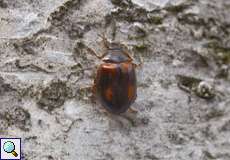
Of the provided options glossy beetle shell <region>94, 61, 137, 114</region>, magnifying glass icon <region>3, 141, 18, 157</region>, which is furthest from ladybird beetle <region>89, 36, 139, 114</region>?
magnifying glass icon <region>3, 141, 18, 157</region>

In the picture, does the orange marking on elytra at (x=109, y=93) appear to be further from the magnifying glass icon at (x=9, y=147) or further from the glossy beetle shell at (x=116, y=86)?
the magnifying glass icon at (x=9, y=147)

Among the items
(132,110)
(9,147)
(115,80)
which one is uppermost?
(115,80)

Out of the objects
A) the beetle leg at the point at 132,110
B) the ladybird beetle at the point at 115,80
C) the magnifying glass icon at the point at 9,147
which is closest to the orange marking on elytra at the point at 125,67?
the ladybird beetle at the point at 115,80

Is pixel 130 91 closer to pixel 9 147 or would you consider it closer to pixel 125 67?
pixel 125 67

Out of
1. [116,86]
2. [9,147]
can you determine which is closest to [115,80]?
[116,86]

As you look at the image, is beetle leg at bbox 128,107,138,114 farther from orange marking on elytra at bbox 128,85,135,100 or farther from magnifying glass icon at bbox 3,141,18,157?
magnifying glass icon at bbox 3,141,18,157
